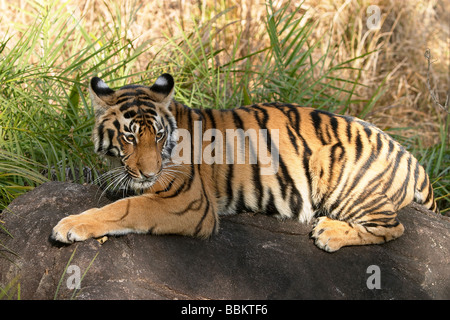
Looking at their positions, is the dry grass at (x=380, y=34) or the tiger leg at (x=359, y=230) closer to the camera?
the tiger leg at (x=359, y=230)

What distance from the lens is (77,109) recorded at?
16.1 ft

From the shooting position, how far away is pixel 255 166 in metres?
3.93

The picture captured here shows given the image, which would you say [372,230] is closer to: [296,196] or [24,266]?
[296,196]

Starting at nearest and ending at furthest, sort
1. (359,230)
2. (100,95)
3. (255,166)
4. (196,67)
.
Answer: (100,95), (359,230), (255,166), (196,67)

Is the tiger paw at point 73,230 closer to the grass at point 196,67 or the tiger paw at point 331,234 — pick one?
the grass at point 196,67

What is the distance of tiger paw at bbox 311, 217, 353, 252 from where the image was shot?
362cm

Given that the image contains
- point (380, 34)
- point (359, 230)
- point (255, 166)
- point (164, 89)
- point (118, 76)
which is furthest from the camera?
point (380, 34)

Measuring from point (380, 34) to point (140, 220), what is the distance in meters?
5.86

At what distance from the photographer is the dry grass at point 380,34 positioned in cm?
737

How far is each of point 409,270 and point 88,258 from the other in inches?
87.8

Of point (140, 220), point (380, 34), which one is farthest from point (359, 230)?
point (380, 34)

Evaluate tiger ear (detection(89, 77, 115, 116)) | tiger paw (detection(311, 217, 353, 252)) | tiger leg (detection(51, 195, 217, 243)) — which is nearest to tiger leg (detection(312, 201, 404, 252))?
tiger paw (detection(311, 217, 353, 252))

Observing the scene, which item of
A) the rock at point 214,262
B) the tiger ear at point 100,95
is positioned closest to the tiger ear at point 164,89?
the tiger ear at point 100,95

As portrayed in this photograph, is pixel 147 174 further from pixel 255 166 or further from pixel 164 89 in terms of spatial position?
pixel 255 166
